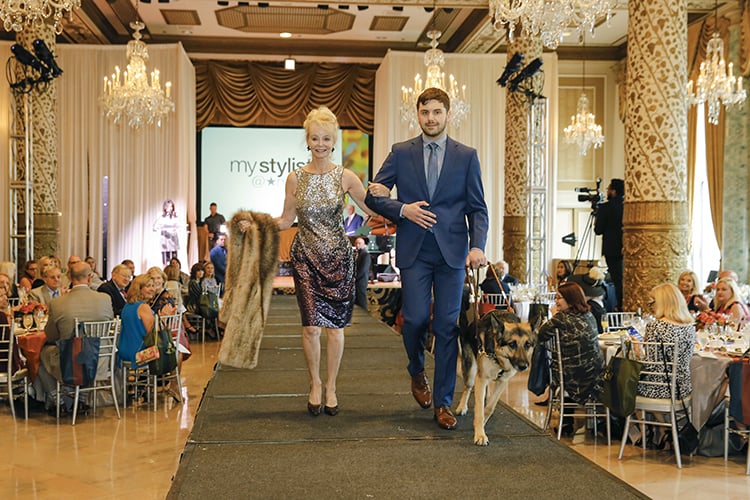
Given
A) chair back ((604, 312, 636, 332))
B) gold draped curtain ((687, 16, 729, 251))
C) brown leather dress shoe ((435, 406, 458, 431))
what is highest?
gold draped curtain ((687, 16, 729, 251))

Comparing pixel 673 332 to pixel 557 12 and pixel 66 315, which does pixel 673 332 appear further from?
pixel 66 315

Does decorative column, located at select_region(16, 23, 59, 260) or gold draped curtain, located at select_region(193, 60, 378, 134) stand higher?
gold draped curtain, located at select_region(193, 60, 378, 134)

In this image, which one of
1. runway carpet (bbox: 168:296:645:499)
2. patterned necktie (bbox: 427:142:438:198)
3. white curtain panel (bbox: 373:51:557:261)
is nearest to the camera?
runway carpet (bbox: 168:296:645:499)

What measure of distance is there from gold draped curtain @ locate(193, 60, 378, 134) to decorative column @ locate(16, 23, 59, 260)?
6.28 m

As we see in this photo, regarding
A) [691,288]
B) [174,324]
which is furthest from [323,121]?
[691,288]

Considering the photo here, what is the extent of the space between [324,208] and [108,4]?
1259cm

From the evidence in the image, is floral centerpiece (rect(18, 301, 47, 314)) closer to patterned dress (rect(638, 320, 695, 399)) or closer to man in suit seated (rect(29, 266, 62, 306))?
man in suit seated (rect(29, 266, 62, 306))

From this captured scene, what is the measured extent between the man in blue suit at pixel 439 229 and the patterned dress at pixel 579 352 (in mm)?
2284

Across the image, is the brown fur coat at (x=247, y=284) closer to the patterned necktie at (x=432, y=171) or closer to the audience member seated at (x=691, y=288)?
the patterned necktie at (x=432, y=171)

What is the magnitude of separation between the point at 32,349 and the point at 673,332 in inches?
199

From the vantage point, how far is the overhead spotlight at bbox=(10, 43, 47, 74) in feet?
35.1

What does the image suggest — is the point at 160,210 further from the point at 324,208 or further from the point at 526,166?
the point at 324,208

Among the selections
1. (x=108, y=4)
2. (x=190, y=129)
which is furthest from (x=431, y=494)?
(x=190, y=129)

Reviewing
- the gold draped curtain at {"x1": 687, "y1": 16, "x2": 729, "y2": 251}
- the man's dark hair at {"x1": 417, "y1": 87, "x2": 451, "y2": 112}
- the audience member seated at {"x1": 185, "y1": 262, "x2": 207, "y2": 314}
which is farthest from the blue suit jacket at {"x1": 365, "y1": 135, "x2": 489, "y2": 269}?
the gold draped curtain at {"x1": 687, "y1": 16, "x2": 729, "y2": 251}
